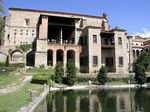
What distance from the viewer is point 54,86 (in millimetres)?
41281

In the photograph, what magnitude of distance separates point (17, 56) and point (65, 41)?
1160 centimetres

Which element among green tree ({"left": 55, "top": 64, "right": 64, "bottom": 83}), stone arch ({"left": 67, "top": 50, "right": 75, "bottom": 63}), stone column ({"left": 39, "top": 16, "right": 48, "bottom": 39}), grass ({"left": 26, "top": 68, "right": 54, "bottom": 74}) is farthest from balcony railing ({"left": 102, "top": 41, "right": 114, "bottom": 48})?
green tree ({"left": 55, "top": 64, "right": 64, "bottom": 83})

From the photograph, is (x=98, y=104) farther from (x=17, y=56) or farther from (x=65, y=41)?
(x=65, y=41)

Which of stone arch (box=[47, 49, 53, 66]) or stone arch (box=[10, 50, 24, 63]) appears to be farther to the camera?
stone arch (box=[47, 49, 53, 66])

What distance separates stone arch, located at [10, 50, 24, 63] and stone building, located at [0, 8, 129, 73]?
1.47m

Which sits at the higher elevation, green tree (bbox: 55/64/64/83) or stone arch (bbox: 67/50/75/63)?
stone arch (bbox: 67/50/75/63)

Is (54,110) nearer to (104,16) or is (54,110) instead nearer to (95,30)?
(95,30)

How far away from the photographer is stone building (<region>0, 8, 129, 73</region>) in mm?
56344

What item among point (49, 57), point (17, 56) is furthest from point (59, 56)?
point (17, 56)

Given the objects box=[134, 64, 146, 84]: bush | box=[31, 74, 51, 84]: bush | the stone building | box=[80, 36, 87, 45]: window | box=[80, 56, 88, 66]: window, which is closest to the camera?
box=[31, 74, 51, 84]: bush

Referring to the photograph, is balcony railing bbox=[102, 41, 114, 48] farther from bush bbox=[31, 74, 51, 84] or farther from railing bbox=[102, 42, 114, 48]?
bush bbox=[31, 74, 51, 84]

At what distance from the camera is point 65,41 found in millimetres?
60469

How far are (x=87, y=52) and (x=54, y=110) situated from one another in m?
36.6

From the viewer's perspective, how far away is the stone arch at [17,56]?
187 ft
